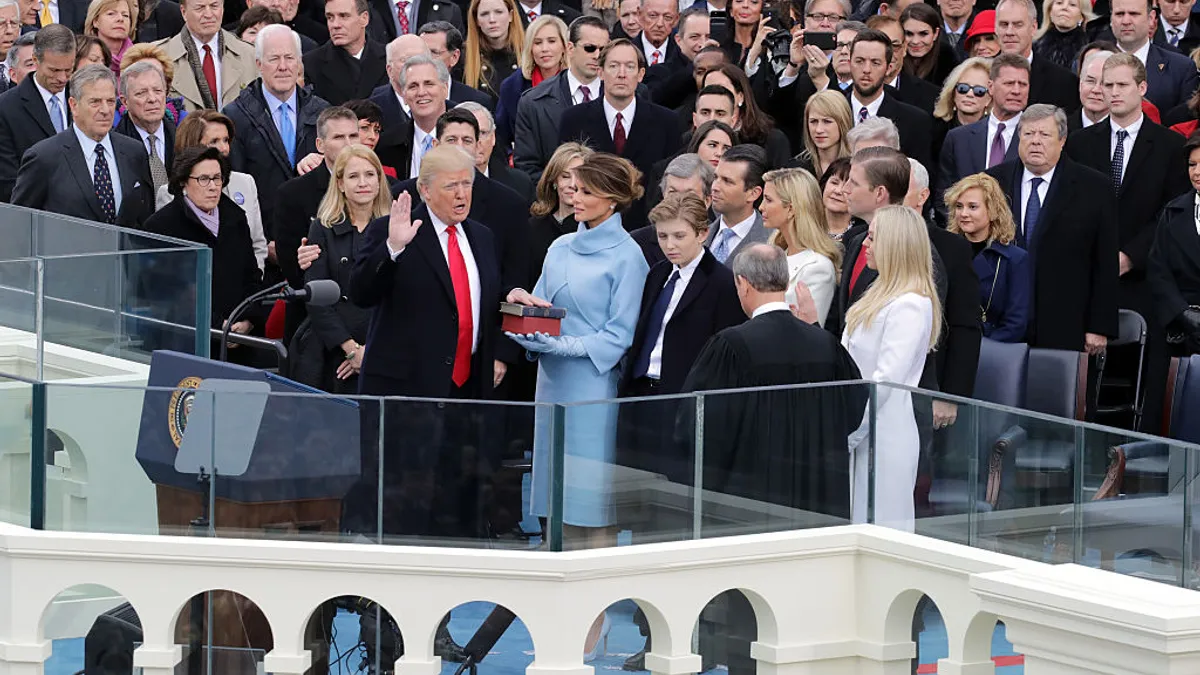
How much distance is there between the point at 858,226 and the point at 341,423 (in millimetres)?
2649

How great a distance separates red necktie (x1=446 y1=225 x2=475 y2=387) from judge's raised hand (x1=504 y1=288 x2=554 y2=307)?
0.22 m

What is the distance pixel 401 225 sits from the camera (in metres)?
9.30

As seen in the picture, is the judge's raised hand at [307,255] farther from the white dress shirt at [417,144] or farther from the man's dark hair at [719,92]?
the man's dark hair at [719,92]

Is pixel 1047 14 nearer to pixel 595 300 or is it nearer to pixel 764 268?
pixel 595 300

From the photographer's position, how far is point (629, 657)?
838cm

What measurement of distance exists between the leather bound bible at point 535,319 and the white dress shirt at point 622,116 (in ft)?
10.0

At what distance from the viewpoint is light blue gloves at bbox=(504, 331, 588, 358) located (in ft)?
30.4

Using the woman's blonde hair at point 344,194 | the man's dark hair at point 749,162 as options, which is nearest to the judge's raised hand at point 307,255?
the woman's blonde hair at point 344,194

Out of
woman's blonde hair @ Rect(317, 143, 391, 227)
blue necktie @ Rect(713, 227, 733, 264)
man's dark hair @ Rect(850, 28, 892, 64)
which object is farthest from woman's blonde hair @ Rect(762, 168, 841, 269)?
man's dark hair @ Rect(850, 28, 892, 64)

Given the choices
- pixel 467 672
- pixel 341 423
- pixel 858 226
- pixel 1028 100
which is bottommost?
pixel 467 672

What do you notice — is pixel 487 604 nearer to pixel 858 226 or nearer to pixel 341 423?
pixel 341 423

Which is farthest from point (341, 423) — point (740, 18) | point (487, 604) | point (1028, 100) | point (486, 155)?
point (740, 18)

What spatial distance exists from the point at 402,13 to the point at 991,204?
6117 mm

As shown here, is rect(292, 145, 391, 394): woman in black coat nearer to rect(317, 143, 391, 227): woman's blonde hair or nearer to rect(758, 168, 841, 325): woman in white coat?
rect(317, 143, 391, 227): woman's blonde hair
